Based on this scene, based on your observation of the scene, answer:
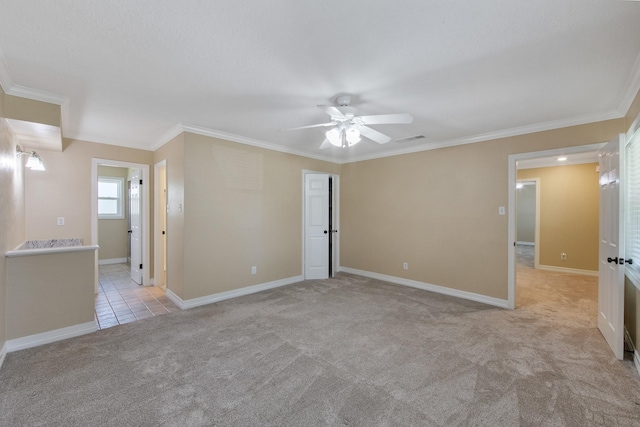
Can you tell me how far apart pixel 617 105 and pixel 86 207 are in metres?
7.01

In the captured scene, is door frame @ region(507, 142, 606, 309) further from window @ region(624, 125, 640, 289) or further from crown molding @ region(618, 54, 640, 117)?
window @ region(624, 125, 640, 289)

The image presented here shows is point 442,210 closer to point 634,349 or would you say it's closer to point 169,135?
point 634,349

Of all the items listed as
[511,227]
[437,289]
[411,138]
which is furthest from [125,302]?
[511,227]

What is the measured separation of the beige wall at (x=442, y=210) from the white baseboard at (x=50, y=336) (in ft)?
14.0

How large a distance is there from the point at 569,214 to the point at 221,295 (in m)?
7.21

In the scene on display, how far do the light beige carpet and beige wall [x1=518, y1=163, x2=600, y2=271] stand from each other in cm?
327

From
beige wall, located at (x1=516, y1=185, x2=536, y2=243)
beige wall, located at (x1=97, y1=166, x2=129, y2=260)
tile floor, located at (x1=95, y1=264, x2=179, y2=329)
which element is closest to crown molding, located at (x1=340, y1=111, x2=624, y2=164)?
tile floor, located at (x1=95, y1=264, x2=179, y2=329)

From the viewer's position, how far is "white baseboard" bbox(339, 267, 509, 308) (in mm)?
3875

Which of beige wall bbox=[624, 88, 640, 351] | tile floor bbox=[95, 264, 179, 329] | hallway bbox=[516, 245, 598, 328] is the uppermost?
beige wall bbox=[624, 88, 640, 351]

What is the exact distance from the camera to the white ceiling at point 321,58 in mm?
1584

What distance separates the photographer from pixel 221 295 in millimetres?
4031

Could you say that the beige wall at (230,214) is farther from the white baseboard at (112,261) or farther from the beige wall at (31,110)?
the white baseboard at (112,261)

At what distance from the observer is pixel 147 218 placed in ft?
15.7

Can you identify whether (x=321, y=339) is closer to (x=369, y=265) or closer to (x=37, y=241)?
(x=369, y=265)
